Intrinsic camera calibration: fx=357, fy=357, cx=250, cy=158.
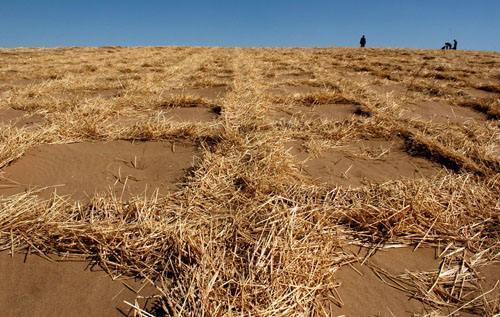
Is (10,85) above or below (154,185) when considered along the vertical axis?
above

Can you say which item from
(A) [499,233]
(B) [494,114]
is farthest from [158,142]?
(B) [494,114]

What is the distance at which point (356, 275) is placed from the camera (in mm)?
1349

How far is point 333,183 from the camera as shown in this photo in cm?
204

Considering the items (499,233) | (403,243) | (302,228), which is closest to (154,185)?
(302,228)

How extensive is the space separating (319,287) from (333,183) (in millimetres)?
906

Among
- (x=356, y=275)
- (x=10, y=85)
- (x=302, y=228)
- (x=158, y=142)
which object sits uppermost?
(x=10, y=85)

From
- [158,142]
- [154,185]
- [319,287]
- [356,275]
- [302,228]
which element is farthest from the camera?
[158,142]

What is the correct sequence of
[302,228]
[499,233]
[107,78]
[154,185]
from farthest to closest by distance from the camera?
1. [107,78]
2. [154,185]
3. [499,233]
4. [302,228]

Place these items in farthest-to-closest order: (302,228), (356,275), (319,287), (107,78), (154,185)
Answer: (107,78) → (154,185) → (302,228) → (356,275) → (319,287)

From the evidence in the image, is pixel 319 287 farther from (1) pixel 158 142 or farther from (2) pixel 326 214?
(1) pixel 158 142

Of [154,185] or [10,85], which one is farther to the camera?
[10,85]

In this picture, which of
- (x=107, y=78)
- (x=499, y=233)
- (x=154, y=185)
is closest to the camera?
(x=499, y=233)

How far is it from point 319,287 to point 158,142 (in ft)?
5.77

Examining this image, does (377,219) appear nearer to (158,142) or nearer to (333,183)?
(333,183)
